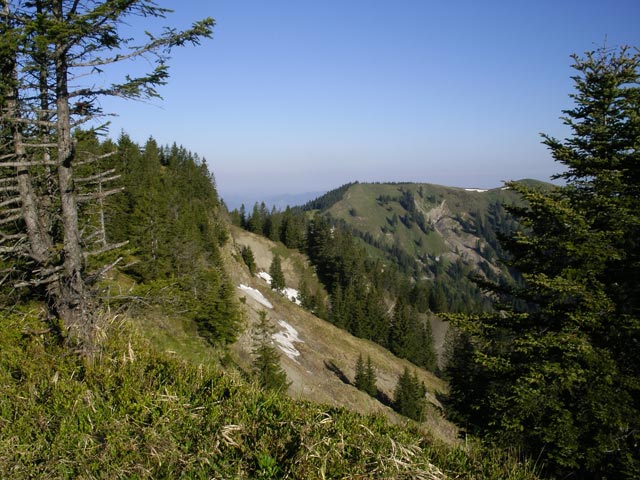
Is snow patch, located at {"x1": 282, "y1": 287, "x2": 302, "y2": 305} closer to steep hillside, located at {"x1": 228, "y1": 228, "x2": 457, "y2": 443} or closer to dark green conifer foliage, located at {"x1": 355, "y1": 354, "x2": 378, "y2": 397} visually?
steep hillside, located at {"x1": 228, "y1": 228, "x2": 457, "y2": 443}

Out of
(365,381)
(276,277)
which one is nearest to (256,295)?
(365,381)

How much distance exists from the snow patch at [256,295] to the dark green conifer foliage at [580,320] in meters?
45.1

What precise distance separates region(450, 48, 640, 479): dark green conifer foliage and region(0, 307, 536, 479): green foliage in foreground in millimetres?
6506

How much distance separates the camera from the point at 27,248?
7020 mm

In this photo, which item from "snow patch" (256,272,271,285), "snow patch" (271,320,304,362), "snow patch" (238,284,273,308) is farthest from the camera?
"snow patch" (256,272,271,285)

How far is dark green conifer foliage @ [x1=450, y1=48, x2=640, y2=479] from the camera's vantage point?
9.32 m

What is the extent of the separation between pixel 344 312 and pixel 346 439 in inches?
2930

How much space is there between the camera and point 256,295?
189 ft

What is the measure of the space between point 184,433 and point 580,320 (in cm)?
1043

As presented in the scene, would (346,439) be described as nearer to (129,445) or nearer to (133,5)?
(129,445)

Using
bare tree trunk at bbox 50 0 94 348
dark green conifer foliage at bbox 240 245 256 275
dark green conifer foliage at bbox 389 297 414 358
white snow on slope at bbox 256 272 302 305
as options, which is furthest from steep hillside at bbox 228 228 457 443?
bare tree trunk at bbox 50 0 94 348

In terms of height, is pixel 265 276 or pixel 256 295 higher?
pixel 256 295

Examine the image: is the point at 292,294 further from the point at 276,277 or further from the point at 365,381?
the point at 365,381

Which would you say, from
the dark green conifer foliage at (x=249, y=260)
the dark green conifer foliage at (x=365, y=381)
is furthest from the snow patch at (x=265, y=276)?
the dark green conifer foliage at (x=365, y=381)
